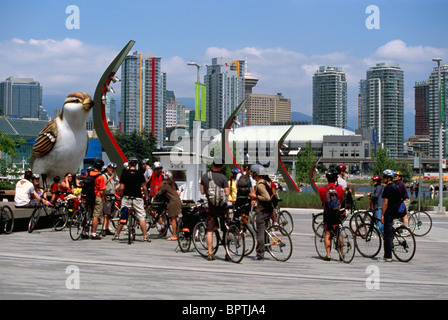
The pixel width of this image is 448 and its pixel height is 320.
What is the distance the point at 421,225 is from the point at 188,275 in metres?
11.8

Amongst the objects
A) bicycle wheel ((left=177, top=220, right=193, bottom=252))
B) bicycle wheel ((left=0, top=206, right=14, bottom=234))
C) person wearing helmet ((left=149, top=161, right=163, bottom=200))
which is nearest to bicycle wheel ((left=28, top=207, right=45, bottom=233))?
bicycle wheel ((left=0, top=206, right=14, bottom=234))

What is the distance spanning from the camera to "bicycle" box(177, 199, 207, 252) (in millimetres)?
13023

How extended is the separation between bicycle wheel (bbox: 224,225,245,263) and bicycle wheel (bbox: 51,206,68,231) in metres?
6.92

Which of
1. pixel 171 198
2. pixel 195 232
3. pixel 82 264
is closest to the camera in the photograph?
pixel 82 264

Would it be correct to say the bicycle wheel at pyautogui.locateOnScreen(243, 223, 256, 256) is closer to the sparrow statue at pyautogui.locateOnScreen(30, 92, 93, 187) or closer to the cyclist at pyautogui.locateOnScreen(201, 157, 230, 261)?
the cyclist at pyautogui.locateOnScreen(201, 157, 230, 261)

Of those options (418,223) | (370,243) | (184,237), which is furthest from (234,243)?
(418,223)

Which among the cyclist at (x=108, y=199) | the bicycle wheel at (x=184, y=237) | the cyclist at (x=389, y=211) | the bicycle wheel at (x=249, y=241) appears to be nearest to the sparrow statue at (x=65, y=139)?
the cyclist at (x=108, y=199)

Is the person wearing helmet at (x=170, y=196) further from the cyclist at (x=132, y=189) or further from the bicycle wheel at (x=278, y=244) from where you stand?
the bicycle wheel at (x=278, y=244)

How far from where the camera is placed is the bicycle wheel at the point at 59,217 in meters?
17.4

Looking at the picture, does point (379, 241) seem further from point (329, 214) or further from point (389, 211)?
point (329, 214)
